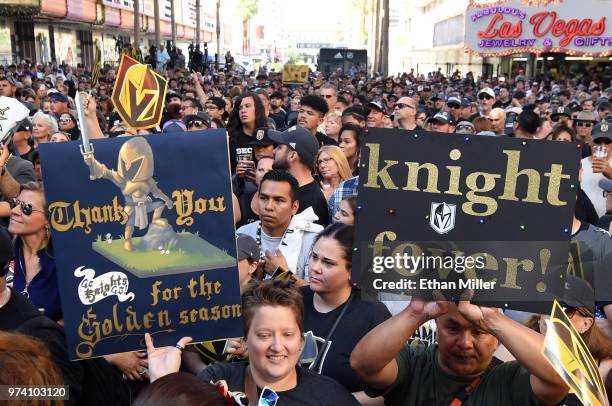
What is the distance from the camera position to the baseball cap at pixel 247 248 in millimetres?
4297

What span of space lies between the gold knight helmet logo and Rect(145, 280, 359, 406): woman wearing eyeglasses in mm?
3630

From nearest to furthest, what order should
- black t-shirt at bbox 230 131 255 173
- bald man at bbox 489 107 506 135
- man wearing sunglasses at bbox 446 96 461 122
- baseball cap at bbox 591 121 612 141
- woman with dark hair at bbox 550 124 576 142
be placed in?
baseball cap at bbox 591 121 612 141, woman with dark hair at bbox 550 124 576 142, black t-shirt at bbox 230 131 255 173, bald man at bbox 489 107 506 135, man wearing sunglasses at bbox 446 96 461 122

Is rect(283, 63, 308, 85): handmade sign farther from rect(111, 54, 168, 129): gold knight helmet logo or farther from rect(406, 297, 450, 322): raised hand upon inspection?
rect(406, 297, 450, 322): raised hand

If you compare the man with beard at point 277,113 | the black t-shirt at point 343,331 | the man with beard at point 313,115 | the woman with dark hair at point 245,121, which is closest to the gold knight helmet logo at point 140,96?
the woman with dark hair at point 245,121

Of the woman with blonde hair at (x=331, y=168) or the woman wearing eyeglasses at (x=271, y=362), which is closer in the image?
the woman wearing eyeglasses at (x=271, y=362)

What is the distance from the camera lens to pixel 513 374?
9.78 feet

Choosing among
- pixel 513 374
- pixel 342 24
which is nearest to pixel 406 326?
pixel 513 374

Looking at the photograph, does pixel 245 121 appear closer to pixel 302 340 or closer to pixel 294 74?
pixel 302 340

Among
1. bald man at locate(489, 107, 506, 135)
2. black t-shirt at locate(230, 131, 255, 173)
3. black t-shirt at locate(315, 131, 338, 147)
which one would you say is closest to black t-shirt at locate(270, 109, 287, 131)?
black t-shirt at locate(315, 131, 338, 147)

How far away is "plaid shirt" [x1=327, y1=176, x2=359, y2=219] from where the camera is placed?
20.2 feet

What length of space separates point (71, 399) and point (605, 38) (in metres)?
34.3

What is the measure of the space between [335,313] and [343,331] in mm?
127

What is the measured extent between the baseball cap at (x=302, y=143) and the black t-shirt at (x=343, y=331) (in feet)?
8.59

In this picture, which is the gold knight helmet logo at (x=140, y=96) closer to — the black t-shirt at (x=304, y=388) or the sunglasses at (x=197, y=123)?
the sunglasses at (x=197, y=123)
